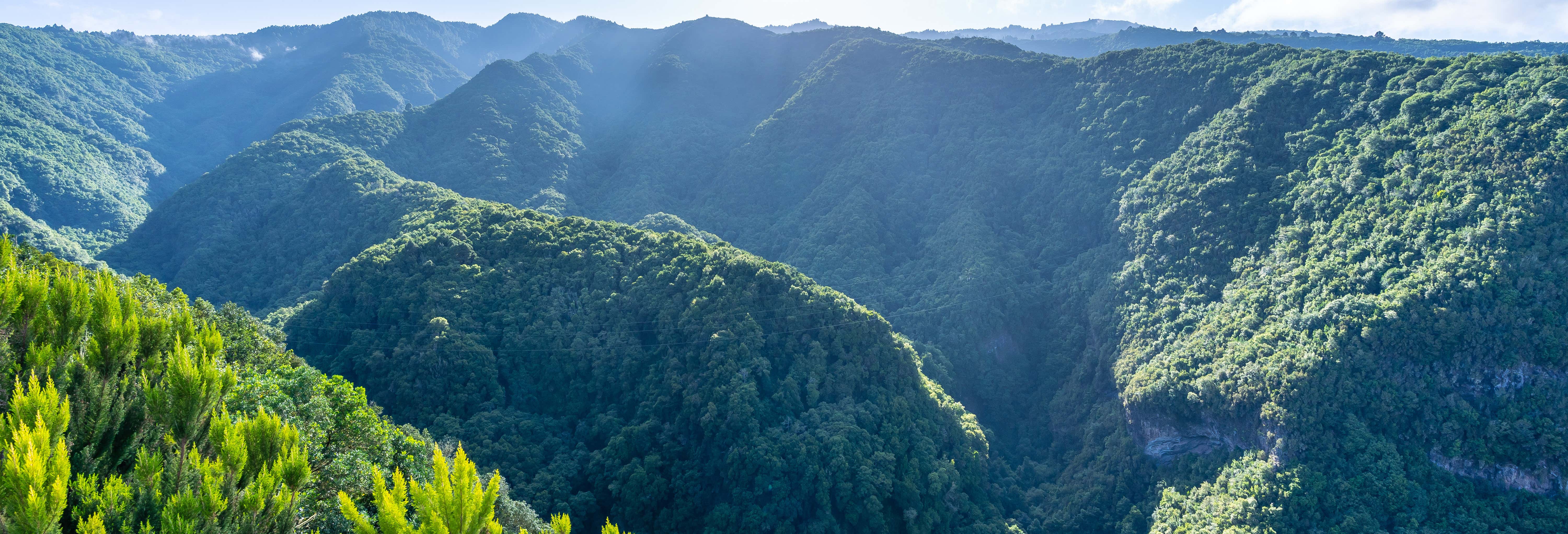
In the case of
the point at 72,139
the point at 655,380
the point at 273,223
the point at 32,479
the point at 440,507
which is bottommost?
the point at 655,380

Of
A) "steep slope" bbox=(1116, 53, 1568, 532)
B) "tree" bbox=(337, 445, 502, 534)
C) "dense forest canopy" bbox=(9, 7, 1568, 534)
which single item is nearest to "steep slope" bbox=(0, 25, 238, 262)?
"dense forest canopy" bbox=(9, 7, 1568, 534)

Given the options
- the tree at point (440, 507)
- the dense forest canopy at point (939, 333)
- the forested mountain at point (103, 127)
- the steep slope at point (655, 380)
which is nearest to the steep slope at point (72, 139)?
the forested mountain at point (103, 127)

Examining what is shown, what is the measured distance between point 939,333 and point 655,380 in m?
39.7

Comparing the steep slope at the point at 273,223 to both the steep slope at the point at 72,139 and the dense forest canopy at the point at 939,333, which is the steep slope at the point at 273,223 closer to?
the dense forest canopy at the point at 939,333

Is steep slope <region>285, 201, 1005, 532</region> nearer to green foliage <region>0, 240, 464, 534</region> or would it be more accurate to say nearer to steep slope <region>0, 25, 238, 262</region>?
green foliage <region>0, 240, 464, 534</region>

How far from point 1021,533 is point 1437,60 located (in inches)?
2644

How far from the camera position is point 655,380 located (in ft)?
193

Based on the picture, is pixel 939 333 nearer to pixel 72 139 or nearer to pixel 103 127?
pixel 72 139

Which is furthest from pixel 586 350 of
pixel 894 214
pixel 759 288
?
pixel 894 214

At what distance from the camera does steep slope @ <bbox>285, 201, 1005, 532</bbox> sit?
52.2m

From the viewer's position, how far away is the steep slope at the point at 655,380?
2055 inches

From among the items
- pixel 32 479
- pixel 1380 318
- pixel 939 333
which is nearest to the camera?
pixel 32 479

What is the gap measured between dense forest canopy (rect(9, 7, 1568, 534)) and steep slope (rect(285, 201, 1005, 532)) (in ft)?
0.96

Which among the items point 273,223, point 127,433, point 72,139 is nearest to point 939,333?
point 127,433
